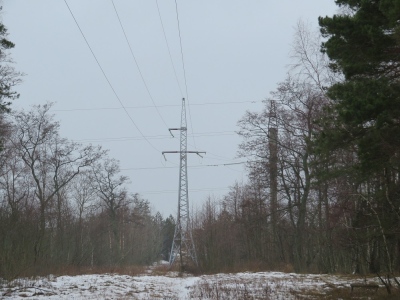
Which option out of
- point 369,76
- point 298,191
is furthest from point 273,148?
point 369,76

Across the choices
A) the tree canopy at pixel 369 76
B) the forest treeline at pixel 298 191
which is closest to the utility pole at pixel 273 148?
the forest treeline at pixel 298 191

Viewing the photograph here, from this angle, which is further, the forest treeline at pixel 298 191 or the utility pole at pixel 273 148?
the utility pole at pixel 273 148

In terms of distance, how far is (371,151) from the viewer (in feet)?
40.0

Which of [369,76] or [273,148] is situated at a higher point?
[273,148]

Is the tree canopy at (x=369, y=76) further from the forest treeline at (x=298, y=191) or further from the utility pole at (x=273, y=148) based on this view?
the utility pole at (x=273, y=148)

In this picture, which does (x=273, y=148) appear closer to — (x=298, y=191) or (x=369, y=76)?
(x=298, y=191)

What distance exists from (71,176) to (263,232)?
17438 millimetres

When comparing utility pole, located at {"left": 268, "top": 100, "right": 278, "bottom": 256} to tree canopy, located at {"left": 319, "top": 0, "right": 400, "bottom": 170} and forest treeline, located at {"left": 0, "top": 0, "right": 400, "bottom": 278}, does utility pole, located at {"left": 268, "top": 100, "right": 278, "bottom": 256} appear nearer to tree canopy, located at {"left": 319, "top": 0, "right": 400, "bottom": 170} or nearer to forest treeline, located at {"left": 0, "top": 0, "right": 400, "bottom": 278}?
forest treeline, located at {"left": 0, "top": 0, "right": 400, "bottom": 278}

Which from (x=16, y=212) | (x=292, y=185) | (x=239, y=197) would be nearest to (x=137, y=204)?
(x=239, y=197)

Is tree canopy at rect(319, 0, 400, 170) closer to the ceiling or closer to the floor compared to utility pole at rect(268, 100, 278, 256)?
closer to the floor

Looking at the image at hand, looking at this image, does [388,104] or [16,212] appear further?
[16,212]

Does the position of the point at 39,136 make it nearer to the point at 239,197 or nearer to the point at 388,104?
the point at 239,197

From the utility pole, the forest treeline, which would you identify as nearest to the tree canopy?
the forest treeline

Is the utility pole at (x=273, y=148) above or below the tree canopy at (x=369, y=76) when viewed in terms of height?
above
